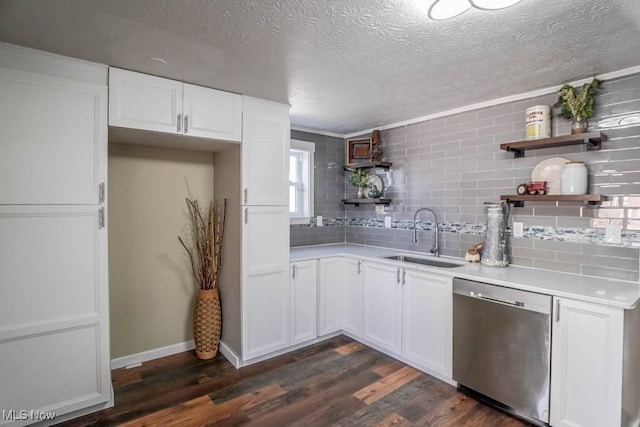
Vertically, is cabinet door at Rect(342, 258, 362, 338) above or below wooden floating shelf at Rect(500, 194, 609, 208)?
below

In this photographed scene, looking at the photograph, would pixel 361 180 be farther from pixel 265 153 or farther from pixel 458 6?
pixel 458 6

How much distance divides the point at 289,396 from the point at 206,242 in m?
1.41

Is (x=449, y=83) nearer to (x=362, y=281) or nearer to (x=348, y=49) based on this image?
(x=348, y=49)

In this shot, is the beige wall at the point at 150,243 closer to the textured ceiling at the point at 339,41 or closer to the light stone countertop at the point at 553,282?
the textured ceiling at the point at 339,41

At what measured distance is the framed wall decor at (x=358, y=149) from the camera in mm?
3707

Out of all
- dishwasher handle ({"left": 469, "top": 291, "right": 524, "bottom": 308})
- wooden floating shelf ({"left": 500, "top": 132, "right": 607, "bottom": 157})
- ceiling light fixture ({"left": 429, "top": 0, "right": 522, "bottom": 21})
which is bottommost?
dishwasher handle ({"left": 469, "top": 291, "right": 524, "bottom": 308})

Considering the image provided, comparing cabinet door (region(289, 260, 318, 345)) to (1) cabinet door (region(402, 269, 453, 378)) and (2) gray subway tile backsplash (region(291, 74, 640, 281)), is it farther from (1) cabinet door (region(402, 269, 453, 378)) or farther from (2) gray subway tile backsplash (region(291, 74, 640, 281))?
(1) cabinet door (region(402, 269, 453, 378))

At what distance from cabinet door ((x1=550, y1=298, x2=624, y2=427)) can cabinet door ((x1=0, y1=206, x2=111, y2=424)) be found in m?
2.77

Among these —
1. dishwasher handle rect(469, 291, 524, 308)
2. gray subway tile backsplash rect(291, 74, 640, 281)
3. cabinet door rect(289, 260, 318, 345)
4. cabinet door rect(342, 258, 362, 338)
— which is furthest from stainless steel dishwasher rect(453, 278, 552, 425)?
cabinet door rect(289, 260, 318, 345)

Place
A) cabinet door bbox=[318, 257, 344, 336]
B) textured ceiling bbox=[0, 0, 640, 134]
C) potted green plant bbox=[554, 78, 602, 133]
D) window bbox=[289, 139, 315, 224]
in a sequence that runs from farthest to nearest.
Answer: window bbox=[289, 139, 315, 224], cabinet door bbox=[318, 257, 344, 336], potted green plant bbox=[554, 78, 602, 133], textured ceiling bbox=[0, 0, 640, 134]

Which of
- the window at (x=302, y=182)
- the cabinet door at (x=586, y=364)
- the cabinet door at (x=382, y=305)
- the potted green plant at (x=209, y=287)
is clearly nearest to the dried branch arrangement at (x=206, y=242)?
the potted green plant at (x=209, y=287)

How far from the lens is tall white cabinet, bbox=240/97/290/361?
2705 millimetres

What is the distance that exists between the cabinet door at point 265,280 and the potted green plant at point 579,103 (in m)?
2.26

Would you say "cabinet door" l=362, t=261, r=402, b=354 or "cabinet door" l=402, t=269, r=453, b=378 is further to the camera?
"cabinet door" l=362, t=261, r=402, b=354
